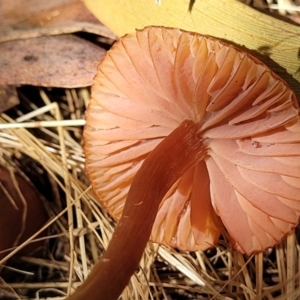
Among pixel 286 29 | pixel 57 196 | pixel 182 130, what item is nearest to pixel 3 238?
pixel 57 196

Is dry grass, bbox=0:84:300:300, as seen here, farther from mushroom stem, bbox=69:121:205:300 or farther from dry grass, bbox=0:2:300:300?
mushroom stem, bbox=69:121:205:300

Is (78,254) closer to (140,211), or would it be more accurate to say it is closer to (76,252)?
(76,252)

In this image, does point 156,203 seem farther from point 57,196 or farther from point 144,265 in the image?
point 57,196

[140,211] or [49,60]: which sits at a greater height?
[49,60]

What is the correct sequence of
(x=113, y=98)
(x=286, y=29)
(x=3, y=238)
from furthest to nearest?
(x=3, y=238) < (x=113, y=98) < (x=286, y=29)

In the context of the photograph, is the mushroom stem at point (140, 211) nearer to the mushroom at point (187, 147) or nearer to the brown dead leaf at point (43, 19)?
the mushroom at point (187, 147)

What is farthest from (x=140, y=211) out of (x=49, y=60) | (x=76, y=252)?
(x=49, y=60)
